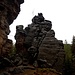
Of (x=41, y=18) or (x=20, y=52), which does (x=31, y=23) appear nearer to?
(x=41, y=18)

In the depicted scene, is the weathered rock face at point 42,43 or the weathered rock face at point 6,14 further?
the weathered rock face at point 42,43

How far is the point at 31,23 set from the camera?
40.5 metres

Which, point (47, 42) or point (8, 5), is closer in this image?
point (8, 5)

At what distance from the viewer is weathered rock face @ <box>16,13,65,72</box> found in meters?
31.1

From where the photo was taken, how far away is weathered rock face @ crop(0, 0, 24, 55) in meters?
25.7

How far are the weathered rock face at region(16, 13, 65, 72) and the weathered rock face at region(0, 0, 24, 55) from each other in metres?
7.32

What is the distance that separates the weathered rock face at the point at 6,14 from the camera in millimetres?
25688

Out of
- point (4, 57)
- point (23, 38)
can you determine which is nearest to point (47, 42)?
point (23, 38)

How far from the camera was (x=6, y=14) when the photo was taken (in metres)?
26.8

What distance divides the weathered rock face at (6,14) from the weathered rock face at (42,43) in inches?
288

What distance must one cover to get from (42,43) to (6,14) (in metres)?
9.53

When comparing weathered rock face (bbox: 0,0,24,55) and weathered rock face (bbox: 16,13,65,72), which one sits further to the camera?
weathered rock face (bbox: 16,13,65,72)

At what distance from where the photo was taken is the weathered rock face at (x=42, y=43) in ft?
102

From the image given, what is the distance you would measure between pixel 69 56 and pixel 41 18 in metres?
10.2
